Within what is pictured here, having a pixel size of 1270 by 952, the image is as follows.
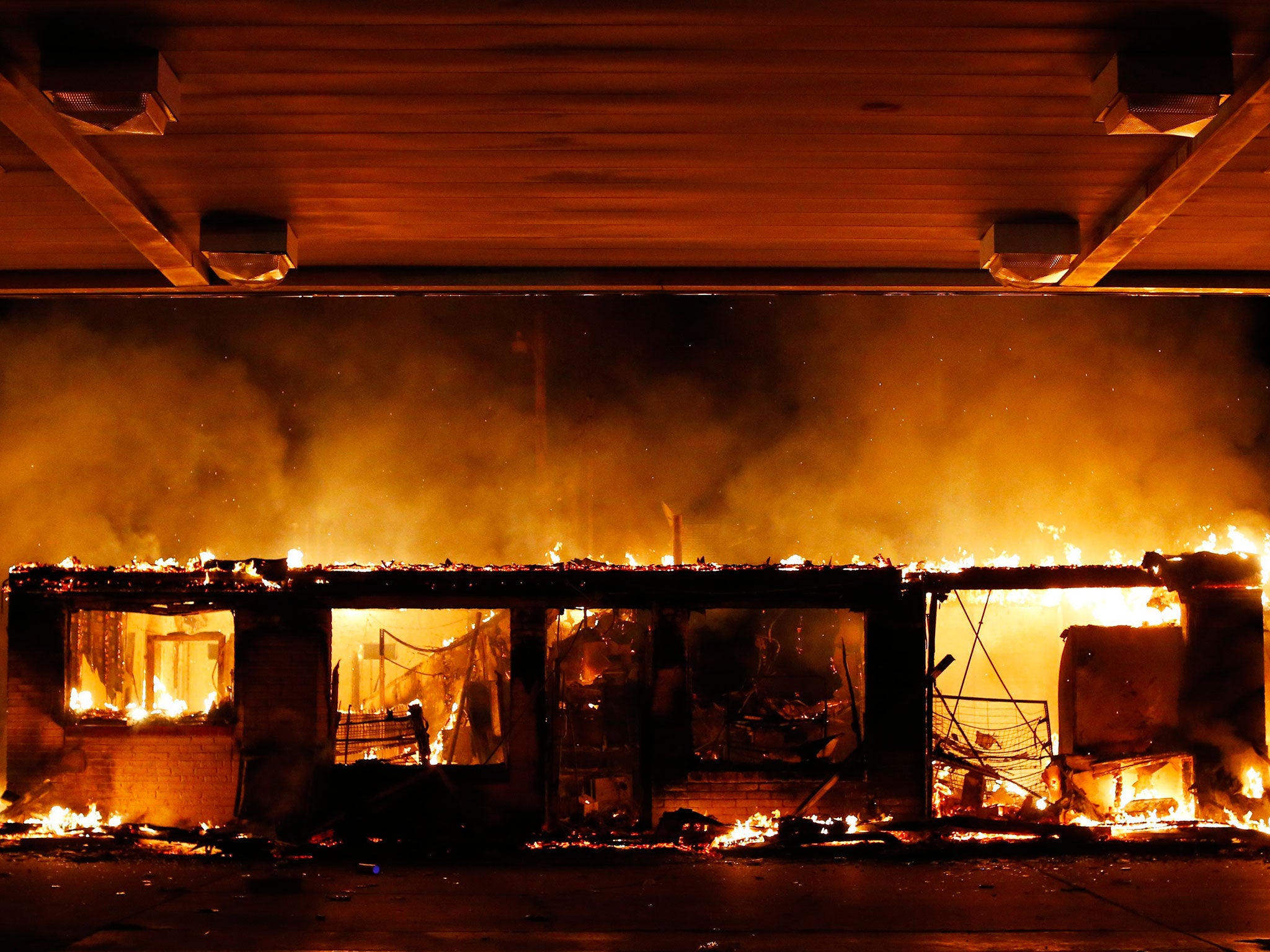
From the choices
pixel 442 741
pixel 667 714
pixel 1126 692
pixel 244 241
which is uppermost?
pixel 244 241

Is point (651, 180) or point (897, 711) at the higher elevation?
point (651, 180)

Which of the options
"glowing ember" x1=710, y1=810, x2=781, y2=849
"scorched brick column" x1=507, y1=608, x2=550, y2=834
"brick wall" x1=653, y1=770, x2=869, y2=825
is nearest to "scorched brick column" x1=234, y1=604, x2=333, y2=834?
"scorched brick column" x1=507, y1=608, x2=550, y2=834

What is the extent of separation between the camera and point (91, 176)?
5.82 metres

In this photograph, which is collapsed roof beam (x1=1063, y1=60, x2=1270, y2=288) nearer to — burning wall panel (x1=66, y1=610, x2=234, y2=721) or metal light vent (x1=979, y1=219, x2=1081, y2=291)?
metal light vent (x1=979, y1=219, x2=1081, y2=291)

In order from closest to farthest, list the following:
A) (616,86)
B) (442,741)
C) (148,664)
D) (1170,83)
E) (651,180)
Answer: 1. (1170,83)
2. (616,86)
3. (651,180)
4. (148,664)
5. (442,741)

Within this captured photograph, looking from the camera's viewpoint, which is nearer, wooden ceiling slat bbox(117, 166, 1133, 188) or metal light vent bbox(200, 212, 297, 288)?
wooden ceiling slat bbox(117, 166, 1133, 188)

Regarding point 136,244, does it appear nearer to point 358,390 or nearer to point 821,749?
point 821,749

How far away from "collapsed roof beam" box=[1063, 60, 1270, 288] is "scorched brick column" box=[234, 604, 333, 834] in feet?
32.4

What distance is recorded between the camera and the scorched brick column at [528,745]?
12.2 metres

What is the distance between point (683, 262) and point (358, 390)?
813 inches

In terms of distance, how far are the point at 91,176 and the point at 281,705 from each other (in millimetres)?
8081

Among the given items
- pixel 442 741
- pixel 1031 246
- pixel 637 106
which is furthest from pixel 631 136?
pixel 442 741

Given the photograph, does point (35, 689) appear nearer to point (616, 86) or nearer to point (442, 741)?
point (442, 741)

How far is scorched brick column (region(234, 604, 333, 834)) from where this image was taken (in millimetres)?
12062
